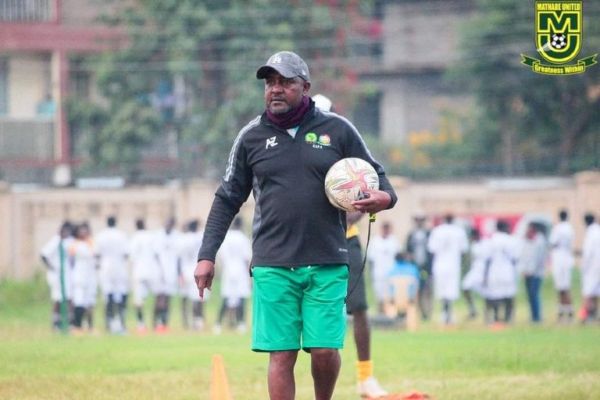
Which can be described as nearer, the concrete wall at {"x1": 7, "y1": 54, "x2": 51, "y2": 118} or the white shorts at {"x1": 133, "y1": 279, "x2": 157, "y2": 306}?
the white shorts at {"x1": 133, "y1": 279, "x2": 157, "y2": 306}

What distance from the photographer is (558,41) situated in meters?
13.0

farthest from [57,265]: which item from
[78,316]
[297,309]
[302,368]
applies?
[297,309]

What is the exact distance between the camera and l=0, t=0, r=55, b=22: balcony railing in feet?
130

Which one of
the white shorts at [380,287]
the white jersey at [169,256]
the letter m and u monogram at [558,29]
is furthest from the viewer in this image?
the white shorts at [380,287]

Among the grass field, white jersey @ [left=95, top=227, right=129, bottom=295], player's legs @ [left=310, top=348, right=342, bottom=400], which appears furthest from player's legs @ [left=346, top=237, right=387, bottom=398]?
white jersey @ [left=95, top=227, right=129, bottom=295]

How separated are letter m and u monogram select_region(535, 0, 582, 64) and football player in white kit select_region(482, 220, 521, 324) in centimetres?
1415

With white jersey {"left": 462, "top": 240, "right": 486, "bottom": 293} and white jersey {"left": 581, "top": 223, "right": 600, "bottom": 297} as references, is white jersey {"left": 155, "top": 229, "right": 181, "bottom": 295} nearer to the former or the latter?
white jersey {"left": 462, "top": 240, "right": 486, "bottom": 293}

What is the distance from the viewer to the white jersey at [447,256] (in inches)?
1096

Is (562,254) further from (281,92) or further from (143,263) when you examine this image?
(281,92)

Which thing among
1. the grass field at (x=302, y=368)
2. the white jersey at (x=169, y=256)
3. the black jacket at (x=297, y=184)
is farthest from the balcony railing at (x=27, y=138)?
the black jacket at (x=297, y=184)

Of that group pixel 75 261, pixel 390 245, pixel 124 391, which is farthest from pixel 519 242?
pixel 124 391

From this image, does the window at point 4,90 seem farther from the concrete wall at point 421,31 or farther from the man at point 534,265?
the man at point 534,265

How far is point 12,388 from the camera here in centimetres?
1150

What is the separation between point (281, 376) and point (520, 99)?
33.0m
